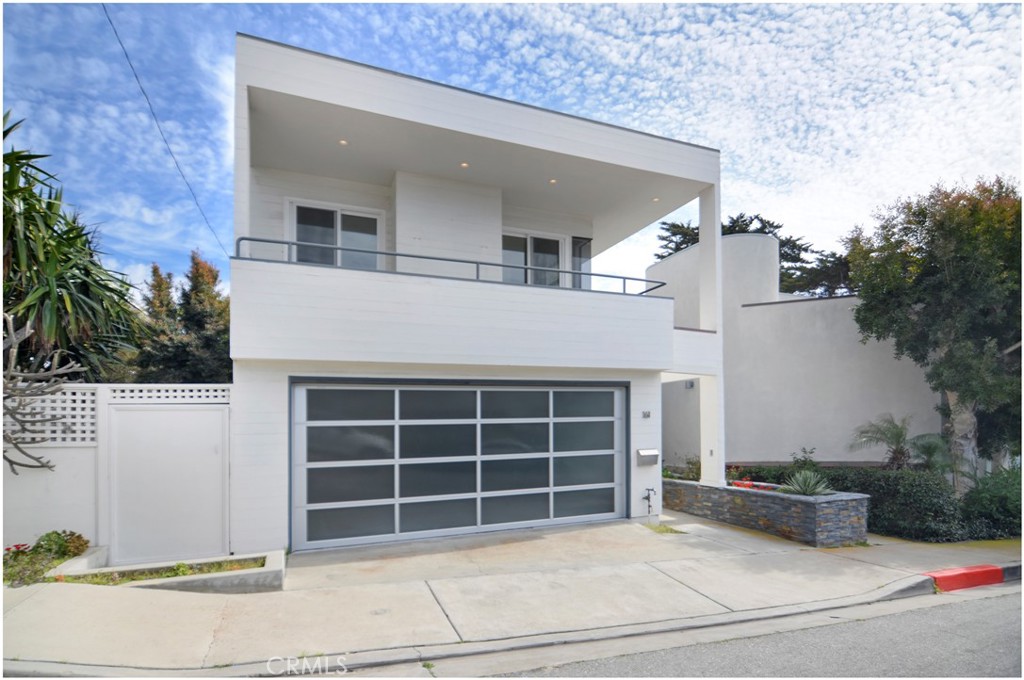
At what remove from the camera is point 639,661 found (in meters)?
5.02

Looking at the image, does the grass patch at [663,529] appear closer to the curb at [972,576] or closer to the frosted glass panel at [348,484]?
the curb at [972,576]

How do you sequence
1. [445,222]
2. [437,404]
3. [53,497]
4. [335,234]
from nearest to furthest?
[53,497] → [437,404] → [335,234] → [445,222]

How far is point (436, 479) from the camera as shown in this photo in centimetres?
936

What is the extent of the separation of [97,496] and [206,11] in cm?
A: 761

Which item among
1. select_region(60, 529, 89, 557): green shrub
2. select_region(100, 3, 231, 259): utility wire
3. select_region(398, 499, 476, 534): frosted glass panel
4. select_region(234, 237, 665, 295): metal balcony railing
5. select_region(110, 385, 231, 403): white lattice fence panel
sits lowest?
select_region(398, 499, 476, 534): frosted glass panel

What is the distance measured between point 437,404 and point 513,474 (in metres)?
1.88

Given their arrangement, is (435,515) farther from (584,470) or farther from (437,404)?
(584,470)

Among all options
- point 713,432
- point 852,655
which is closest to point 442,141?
A: point 713,432

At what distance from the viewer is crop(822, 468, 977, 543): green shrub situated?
1007 cm

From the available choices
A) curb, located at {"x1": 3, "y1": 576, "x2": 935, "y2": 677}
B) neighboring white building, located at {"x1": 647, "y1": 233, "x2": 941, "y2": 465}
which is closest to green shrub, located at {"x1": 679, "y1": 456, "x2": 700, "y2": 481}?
neighboring white building, located at {"x1": 647, "y1": 233, "x2": 941, "y2": 465}

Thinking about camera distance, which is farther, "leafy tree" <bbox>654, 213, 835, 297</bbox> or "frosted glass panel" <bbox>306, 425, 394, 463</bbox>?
"leafy tree" <bbox>654, 213, 835, 297</bbox>

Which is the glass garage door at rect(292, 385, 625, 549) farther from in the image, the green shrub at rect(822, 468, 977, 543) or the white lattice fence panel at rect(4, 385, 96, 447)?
the green shrub at rect(822, 468, 977, 543)

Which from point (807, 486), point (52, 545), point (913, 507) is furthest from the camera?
point (913, 507)

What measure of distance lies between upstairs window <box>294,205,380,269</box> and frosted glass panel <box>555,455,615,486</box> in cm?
534
